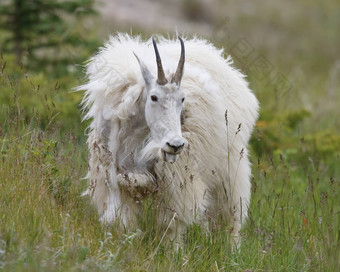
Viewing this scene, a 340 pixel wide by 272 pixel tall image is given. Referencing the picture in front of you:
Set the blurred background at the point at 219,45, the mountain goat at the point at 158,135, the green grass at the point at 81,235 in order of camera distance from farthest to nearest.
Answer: the blurred background at the point at 219,45 → the mountain goat at the point at 158,135 → the green grass at the point at 81,235

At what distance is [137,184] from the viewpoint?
5293 millimetres

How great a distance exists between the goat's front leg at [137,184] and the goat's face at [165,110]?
0.42 metres

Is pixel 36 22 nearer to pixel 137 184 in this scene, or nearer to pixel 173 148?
pixel 137 184

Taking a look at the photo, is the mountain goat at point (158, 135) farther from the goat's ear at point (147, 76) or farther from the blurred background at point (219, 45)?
the blurred background at point (219, 45)

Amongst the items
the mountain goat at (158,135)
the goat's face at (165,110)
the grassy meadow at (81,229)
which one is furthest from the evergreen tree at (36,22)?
the goat's face at (165,110)

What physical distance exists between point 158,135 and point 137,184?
54 centimetres

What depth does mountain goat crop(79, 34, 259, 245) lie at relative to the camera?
16.4 feet

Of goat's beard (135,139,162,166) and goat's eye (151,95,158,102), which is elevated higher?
goat's eye (151,95,158,102)

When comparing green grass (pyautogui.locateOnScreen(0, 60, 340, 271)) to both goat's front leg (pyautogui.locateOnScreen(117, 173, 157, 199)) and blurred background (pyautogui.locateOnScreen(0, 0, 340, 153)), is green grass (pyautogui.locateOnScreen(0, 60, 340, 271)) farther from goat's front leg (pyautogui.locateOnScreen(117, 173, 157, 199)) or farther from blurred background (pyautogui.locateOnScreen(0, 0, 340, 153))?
blurred background (pyautogui.locateOnScreen(0, 0, 340, 153))

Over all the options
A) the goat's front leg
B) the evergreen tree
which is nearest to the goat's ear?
the goat's front leg

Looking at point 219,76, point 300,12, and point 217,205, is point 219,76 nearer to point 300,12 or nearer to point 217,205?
point 217,205

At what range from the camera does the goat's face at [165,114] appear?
16.0 feet

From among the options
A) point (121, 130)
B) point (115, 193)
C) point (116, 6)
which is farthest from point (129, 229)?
point (116, 6)

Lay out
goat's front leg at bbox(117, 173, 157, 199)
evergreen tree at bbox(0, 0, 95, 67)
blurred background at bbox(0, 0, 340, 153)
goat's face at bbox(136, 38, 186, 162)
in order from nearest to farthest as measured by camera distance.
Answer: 1. goat's face at bbox(136, 38, 186, 162)
2. goat's front leg at bbox(117, 173, 157, 199)
3. blurred background at bbox(0, 0, 340, 153)
4. evergreen tree at bbox(0, 0, 95, 67)
